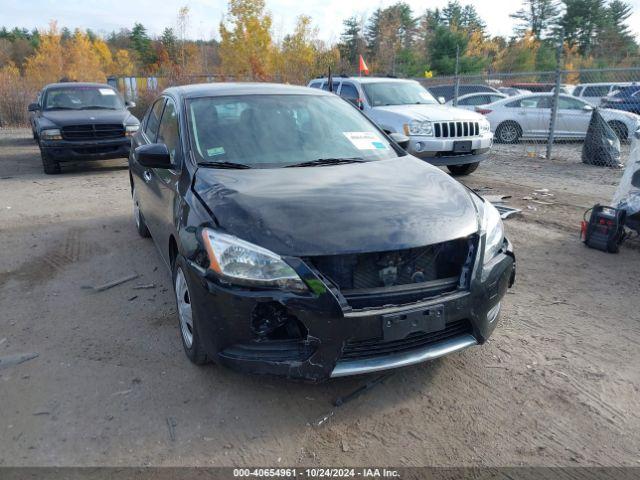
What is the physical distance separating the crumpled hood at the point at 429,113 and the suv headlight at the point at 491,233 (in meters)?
5.95

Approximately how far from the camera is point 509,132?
48.1ft

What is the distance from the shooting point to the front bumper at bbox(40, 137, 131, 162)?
9.88 metres

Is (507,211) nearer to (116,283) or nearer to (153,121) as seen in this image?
(153,121)

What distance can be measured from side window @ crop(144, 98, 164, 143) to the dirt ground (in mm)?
1313

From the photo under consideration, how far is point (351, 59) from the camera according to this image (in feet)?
162

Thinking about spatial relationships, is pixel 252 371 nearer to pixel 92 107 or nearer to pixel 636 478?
pixel 636 478

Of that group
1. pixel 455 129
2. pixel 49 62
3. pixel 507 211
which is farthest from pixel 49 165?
pixel 49 62

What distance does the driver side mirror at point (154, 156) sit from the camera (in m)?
3.60

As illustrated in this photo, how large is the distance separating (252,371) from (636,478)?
1.84 m

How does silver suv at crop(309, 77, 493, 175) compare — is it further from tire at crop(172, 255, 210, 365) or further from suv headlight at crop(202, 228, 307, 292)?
suv headlight at crop(202, 228, 307, 292)

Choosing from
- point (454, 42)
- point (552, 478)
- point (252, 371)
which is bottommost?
point (552, 478)

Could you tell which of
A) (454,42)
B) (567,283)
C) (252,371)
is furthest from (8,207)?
(454,42)

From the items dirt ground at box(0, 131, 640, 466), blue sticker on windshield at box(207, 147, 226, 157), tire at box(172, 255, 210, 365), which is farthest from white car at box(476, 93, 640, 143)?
tire at box(172, 255, 210, 365)

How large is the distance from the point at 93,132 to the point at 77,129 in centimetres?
29
